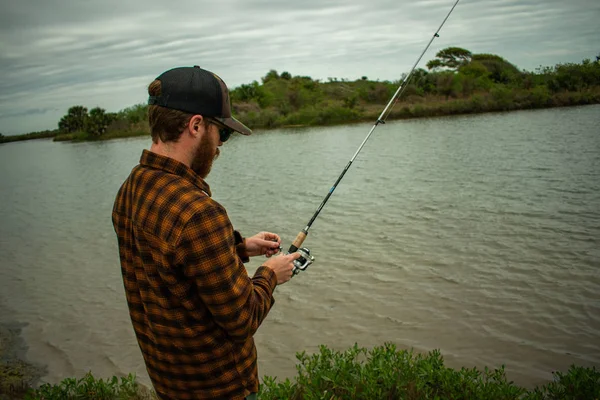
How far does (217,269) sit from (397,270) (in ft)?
21.5

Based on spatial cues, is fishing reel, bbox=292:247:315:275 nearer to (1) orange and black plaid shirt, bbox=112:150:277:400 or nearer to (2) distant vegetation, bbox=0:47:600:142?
(1) orange and black plaid shirt, bbox=112:150:277:400

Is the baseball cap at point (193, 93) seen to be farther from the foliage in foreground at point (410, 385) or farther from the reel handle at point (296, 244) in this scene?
the foliage in foreground at point (410, 385)

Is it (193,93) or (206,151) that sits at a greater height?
(193,93)

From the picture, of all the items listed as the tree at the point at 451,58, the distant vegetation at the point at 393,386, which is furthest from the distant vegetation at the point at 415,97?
the distant vegetation at the point at 393,386

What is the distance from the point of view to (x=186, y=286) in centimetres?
182

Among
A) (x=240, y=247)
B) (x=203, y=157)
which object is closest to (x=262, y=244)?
(x=240, y=247)

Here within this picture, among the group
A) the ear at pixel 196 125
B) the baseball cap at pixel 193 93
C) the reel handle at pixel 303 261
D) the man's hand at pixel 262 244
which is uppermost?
the baseball cap at pixel 193 93

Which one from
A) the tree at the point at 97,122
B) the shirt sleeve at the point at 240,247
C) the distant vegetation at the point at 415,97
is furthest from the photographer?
the tree at the point at 97,122

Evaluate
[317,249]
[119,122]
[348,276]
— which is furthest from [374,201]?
[119,122]

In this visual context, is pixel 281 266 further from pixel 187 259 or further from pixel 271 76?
pixel 271 76

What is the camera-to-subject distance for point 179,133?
1912mm

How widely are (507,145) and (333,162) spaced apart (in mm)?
8432

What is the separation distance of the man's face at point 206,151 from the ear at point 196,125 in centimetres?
3

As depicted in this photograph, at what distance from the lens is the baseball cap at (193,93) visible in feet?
6.15
